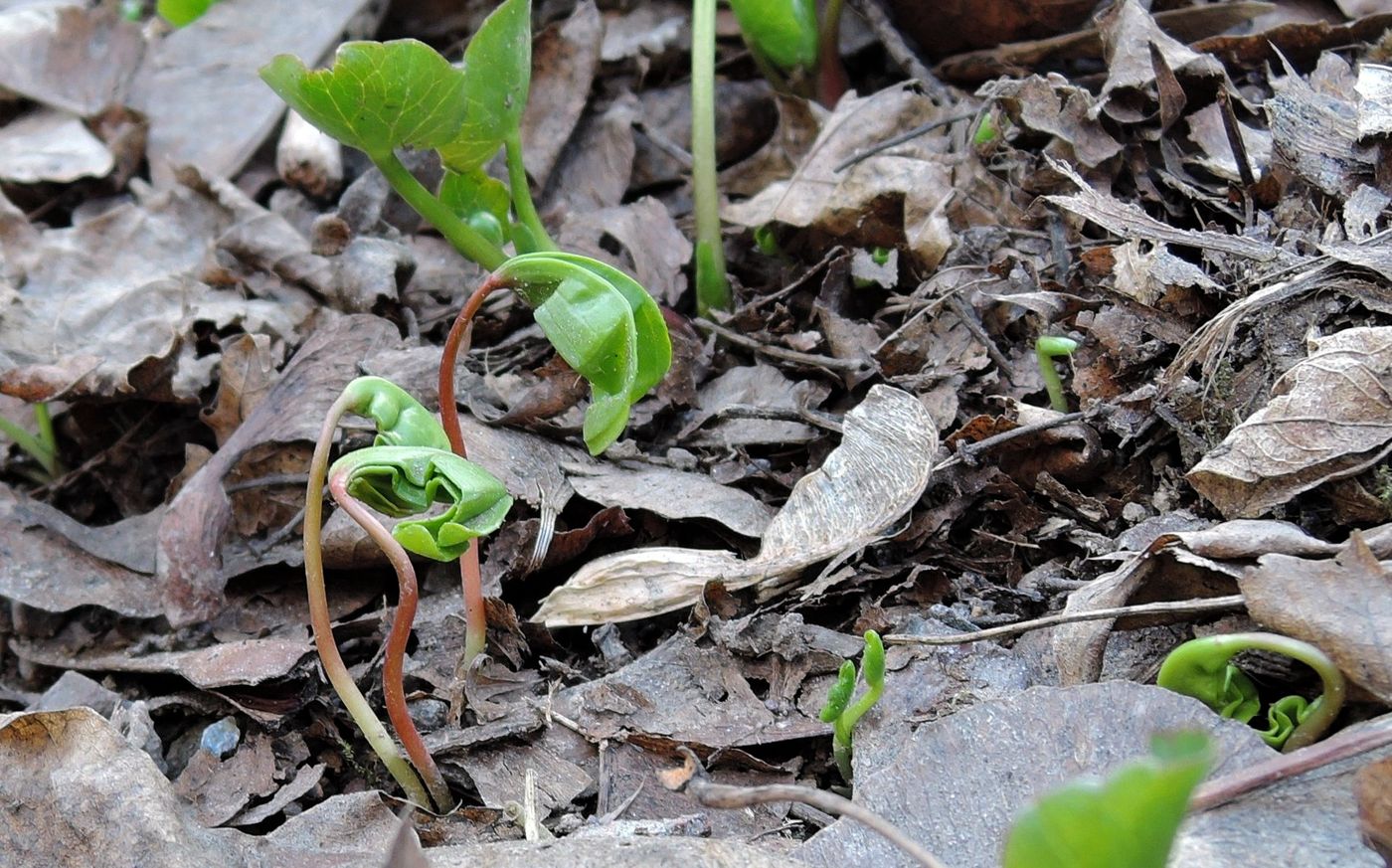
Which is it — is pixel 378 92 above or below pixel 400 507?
above

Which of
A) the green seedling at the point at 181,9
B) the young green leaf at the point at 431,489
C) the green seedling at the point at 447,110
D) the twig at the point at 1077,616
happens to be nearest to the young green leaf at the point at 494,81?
the green seedling at the point at 447,110

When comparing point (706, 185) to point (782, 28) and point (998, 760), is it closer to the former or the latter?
point (782, 28)

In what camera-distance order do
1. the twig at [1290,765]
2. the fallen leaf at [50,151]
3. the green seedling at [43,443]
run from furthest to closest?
the fallen leaf at [50,151] → the green seedling at [43,443] → the twig at [1290,765]

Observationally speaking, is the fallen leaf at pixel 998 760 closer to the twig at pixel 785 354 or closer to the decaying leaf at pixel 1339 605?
the decaying leaf at pixel 1339 605

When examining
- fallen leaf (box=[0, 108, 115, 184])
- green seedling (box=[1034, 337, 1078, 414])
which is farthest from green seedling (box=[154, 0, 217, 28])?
green seedling (box=[1034, 337, 1078, 414])

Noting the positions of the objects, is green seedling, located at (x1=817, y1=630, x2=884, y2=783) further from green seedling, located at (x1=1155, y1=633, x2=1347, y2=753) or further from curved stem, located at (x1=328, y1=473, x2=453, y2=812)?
curved stem, located at (x1=328, y1=473, x2=453, y2=812)

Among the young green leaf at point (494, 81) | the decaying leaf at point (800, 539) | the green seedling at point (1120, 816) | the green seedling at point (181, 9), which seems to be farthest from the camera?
the green seedling at point (181, 9)

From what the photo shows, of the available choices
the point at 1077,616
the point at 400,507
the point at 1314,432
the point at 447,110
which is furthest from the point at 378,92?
the point at 1314,432
